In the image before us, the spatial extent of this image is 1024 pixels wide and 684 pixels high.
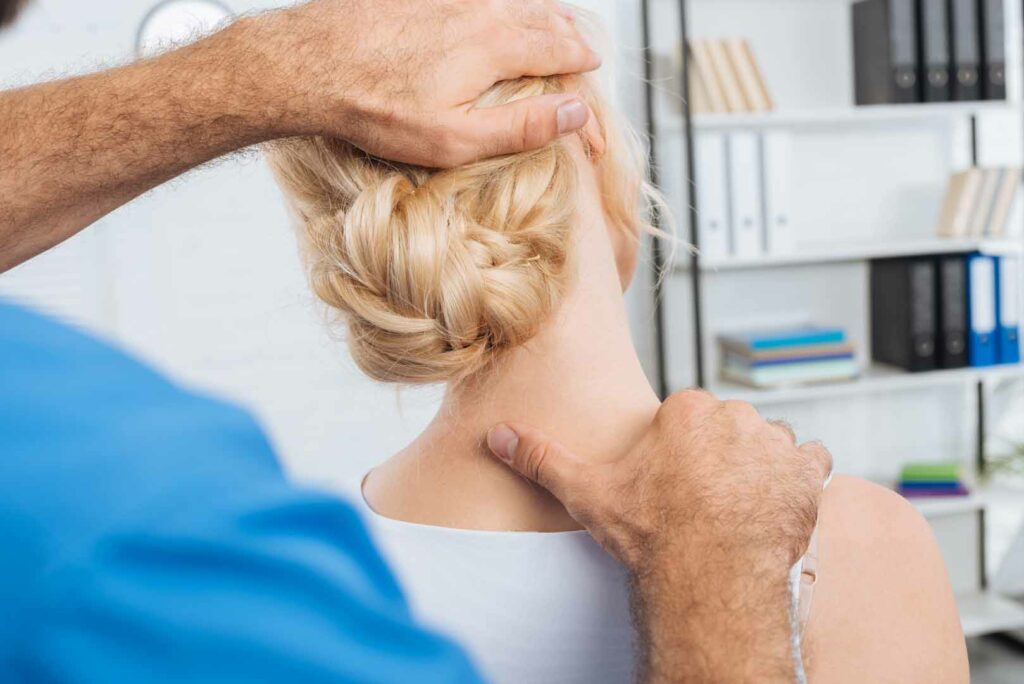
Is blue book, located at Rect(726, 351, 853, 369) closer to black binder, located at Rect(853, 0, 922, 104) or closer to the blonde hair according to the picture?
black binder, located at Rect(853, 0, 922, 104)

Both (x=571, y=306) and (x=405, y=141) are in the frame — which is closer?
(x=405, y=141)

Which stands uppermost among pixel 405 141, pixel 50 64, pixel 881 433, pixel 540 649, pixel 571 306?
pixel 50 64

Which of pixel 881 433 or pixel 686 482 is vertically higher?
pixel 686 482

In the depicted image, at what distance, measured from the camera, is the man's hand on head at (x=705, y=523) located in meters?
0.81

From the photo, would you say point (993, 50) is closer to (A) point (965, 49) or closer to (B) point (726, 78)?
(A) point (965, 49)

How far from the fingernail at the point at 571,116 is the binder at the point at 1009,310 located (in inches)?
97.0

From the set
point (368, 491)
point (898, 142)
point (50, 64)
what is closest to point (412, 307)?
point (368, 491)

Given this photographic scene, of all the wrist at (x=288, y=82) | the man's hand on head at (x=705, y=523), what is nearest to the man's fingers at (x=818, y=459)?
the man's hand on head at (x=705, y=523)

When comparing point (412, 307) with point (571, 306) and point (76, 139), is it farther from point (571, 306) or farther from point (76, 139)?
point (76, 139)

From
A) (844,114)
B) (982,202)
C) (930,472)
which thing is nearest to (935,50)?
(844,114)

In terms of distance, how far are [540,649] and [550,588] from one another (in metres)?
0.06

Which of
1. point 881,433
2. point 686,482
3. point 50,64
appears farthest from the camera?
point 881,433

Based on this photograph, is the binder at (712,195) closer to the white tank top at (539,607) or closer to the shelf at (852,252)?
the shelf at (852,252)

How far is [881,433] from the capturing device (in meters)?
3.48
